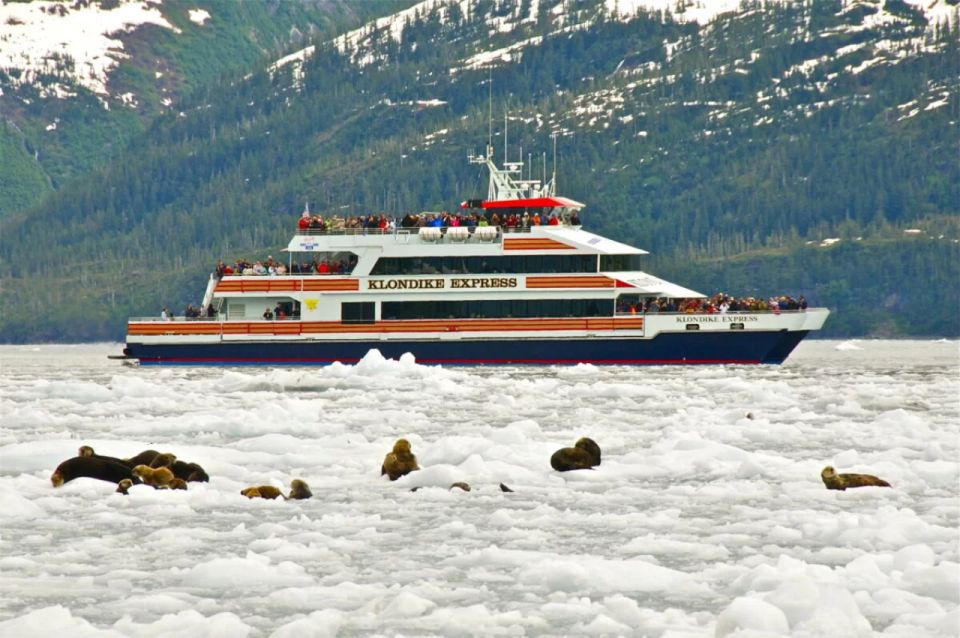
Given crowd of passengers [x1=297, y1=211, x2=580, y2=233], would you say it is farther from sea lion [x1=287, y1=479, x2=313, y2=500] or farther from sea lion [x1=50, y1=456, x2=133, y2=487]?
sea lion [x1=287, y1=479, x2=313, y2=500]

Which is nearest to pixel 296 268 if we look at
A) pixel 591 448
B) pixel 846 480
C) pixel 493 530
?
pixel 591 448

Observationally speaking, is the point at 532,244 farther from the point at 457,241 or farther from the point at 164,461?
the point at 164,461

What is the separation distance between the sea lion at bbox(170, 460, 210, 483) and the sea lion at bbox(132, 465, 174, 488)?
0.54 meters

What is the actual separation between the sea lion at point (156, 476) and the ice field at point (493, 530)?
0.61 meters

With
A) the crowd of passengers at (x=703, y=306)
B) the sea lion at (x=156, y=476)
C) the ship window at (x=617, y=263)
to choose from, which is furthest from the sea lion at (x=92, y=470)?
the crowd of passengers at (x=703, y=306)

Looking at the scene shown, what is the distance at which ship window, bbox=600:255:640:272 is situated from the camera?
70.6 m

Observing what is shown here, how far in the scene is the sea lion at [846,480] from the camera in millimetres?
25047

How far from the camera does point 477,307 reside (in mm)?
71250

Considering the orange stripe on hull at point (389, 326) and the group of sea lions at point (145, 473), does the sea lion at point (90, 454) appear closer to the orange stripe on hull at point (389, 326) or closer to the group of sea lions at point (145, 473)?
the group of sea lions at point (145, 473)

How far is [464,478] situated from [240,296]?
4729cm

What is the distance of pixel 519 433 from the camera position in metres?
30.8

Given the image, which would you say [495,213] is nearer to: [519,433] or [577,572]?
[519,433]

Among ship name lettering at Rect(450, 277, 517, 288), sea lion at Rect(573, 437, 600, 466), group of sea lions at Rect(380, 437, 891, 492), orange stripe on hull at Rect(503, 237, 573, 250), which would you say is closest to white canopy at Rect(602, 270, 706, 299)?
orange stripe on hull at Rect(503, 237, 573, 250)

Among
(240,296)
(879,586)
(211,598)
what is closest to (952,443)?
(879,586)
